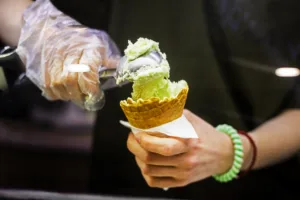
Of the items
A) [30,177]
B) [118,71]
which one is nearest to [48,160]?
Result: [30,177]

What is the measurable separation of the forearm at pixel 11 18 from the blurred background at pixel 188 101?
74 mm

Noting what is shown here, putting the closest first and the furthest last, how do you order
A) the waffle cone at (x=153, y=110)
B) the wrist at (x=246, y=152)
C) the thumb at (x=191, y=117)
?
the waffle cone at (x=153, y=110)
the thumb at (x=191, y=117)
the wrist at (x=246, y=152)

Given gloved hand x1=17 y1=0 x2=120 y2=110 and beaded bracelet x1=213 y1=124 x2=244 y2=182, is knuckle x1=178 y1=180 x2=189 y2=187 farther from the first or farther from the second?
gloved hand x1=17 y1=0 x2=120 y2=110

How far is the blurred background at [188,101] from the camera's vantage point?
0.79 metres

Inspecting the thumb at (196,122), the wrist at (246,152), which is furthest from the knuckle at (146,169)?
the wrist at (246,152)

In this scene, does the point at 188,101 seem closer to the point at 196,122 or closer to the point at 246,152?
the point at 196,122

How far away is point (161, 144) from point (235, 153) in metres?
0.20

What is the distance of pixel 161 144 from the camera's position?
655 mm

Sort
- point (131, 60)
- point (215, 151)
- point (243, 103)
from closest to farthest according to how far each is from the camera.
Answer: point (131, 60), point (215, 151), point (243, 103)

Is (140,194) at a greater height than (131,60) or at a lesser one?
lesser

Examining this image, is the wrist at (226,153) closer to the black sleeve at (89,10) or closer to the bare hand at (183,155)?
the bare hand at (183,155)

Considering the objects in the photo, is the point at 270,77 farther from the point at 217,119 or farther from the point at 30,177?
the point at 30,177

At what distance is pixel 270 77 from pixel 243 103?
7 cm

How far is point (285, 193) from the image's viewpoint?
0.91 m
